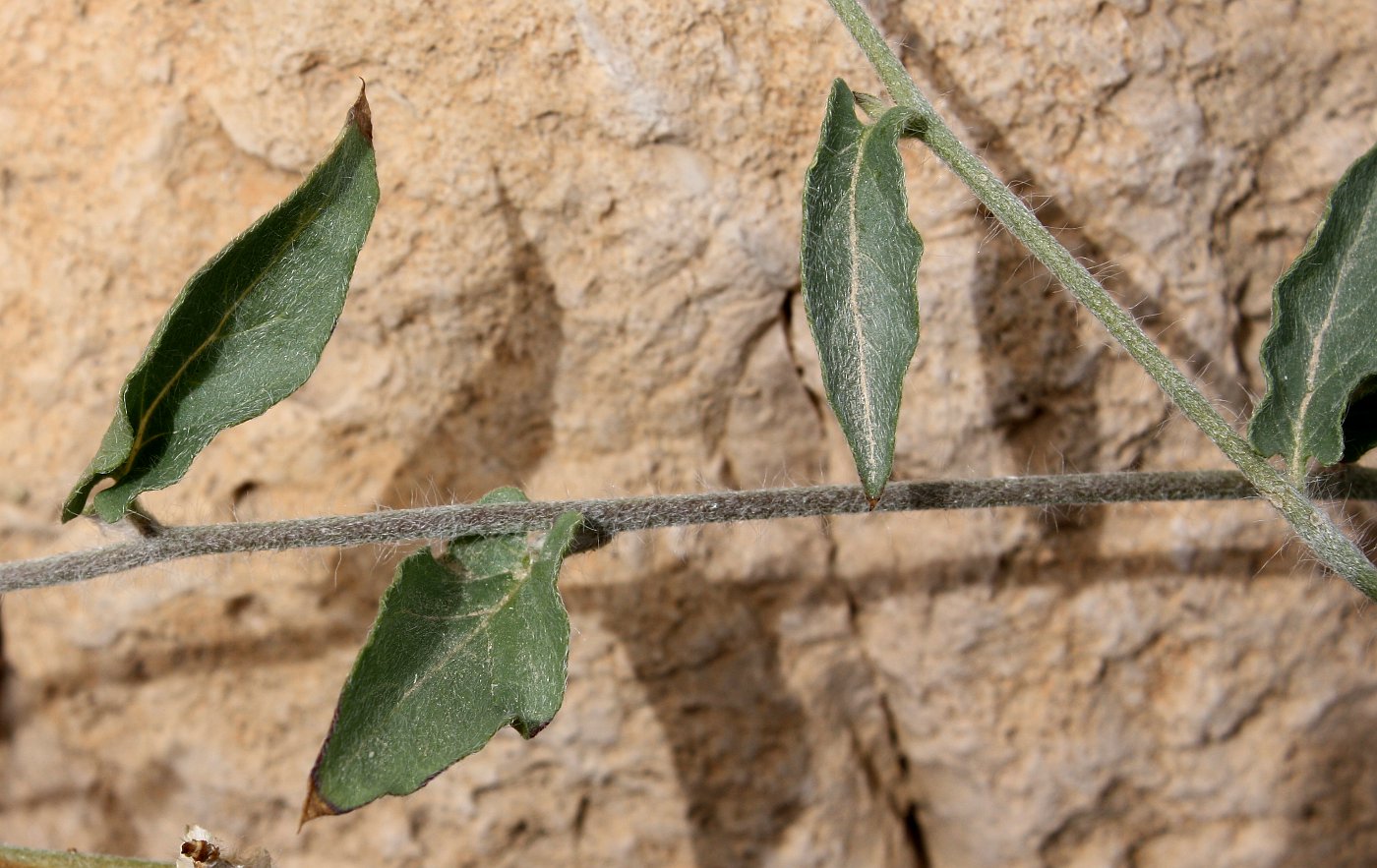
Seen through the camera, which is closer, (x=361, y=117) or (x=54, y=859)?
(x=361, y=117)

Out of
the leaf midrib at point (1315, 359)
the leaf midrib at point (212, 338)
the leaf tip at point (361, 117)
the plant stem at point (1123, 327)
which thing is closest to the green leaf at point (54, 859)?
the leaf midrib at point (212, 338)

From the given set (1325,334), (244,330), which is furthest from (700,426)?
(1325,334)

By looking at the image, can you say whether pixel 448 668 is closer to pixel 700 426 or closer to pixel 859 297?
pixel 859 297

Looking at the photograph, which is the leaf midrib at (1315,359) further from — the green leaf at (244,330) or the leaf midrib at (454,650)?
the green leaf at (244,330)

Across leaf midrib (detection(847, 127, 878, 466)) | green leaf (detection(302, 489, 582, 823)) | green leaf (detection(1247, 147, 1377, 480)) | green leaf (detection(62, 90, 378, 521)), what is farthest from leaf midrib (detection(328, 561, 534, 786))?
green leaf (detection(1247, 147, 1377, 480))

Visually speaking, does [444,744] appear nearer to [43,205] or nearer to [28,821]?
[43,205]

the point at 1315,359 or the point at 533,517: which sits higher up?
the point at 533,517

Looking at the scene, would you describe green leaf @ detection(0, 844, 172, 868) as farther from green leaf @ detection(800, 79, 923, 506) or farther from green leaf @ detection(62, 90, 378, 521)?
green leaf @ detection(800, 79, 923, 506)
